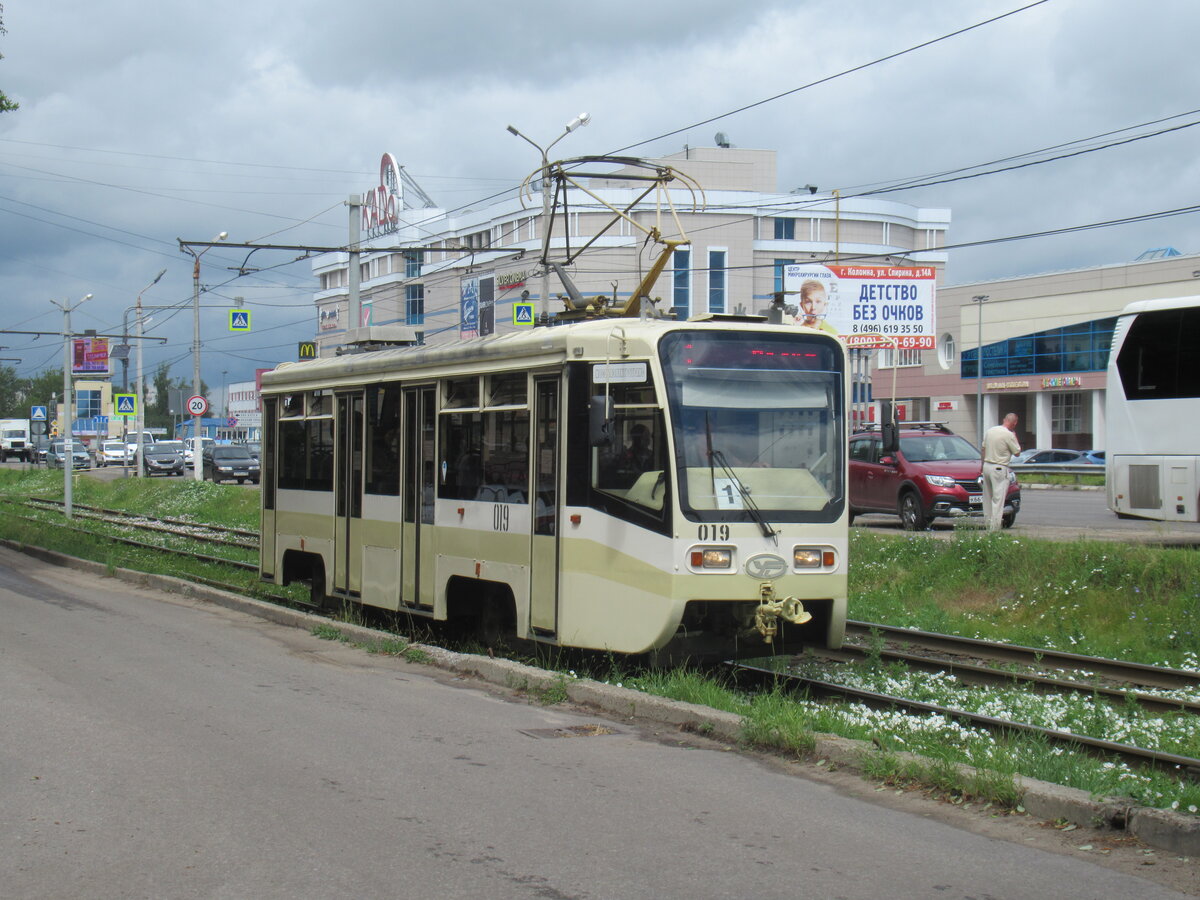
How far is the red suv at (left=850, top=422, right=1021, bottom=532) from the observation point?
21.4m

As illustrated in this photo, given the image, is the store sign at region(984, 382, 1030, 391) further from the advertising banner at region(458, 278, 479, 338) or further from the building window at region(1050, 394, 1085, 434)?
the advertising banner at region(458, 278, 479, 338)

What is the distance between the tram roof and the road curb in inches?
94.9

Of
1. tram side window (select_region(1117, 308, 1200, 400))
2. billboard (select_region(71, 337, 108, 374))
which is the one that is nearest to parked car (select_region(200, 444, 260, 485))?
billboard (select_region(71, 337, 108, 374))

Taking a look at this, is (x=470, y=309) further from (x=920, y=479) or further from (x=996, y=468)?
(x=996, y=468)

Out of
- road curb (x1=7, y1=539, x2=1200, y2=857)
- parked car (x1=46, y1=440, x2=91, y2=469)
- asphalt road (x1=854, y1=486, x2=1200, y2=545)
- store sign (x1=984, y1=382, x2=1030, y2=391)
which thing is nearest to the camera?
road curb (x1=7, y1=539, x2=1200, y2=857)

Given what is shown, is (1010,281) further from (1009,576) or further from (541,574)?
(541,574)

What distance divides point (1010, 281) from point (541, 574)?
52.9 metres

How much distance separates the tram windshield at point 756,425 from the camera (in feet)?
30.2

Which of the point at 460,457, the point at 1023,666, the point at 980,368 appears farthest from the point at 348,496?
the point at 980,368

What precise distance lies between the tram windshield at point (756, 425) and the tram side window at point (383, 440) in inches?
156

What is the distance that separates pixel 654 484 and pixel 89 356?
6759cm

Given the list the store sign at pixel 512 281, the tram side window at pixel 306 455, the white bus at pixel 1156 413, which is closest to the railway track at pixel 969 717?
the tram side window at pixel 306 455

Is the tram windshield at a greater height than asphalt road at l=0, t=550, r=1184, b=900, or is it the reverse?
the tram windshield

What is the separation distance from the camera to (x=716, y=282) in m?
76.2
